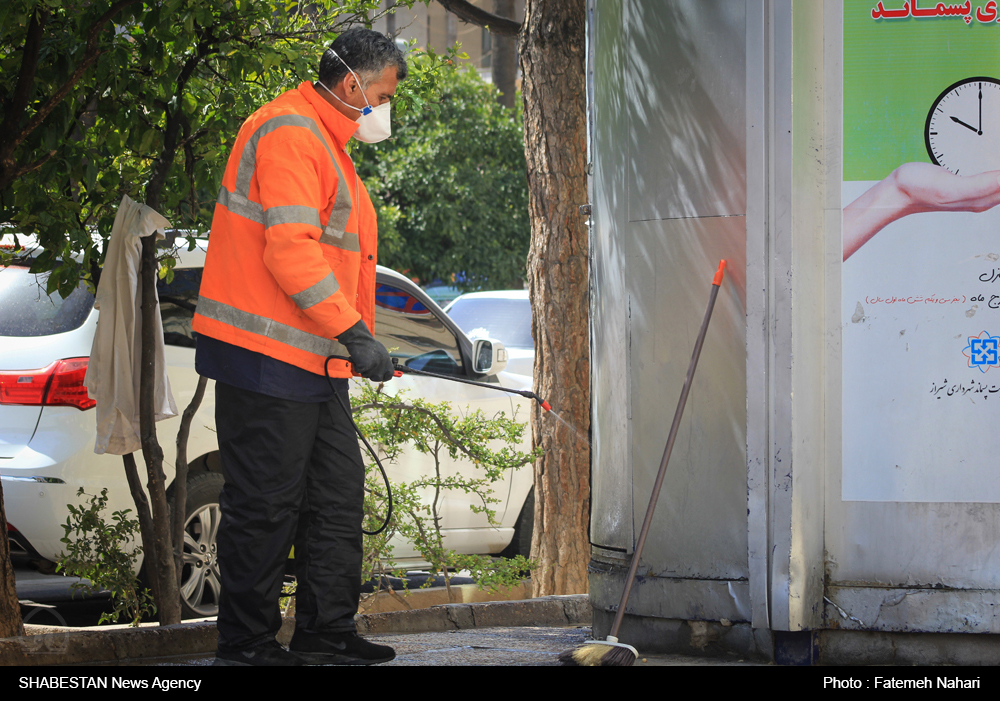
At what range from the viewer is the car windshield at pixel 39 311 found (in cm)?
537

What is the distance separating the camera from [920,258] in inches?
144

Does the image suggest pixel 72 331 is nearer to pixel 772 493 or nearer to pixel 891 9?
pixel 772 493

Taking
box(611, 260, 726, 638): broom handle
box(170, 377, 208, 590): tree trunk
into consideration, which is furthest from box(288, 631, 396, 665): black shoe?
box(170, 377, 208, 590): tree trunk

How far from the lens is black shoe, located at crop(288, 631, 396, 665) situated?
370cm

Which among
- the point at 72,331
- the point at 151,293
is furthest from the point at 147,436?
the point at 72,331

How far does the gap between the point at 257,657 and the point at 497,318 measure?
22.0 ft

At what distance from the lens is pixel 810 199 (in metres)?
3.68

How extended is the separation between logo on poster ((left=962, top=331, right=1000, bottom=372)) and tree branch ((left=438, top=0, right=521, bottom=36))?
12.5 feet

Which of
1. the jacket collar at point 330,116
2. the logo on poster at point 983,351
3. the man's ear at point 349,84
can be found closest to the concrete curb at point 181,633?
the jacket collar at point 330,116

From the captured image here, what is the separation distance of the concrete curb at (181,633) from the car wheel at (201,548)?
781 mm

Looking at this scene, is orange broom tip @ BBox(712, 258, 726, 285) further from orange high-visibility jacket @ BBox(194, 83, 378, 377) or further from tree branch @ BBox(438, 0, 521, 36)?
tree branch @ BBox(438, 0, 521, 36)

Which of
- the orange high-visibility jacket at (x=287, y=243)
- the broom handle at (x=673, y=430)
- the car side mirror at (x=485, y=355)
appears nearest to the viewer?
the orange high-visibility jacket at (x=287, y=243)

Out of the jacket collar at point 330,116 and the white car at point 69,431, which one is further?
the white car at point 69,431

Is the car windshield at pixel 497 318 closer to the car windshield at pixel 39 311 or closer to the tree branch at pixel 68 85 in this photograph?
the car windshield at pixel 39 311
